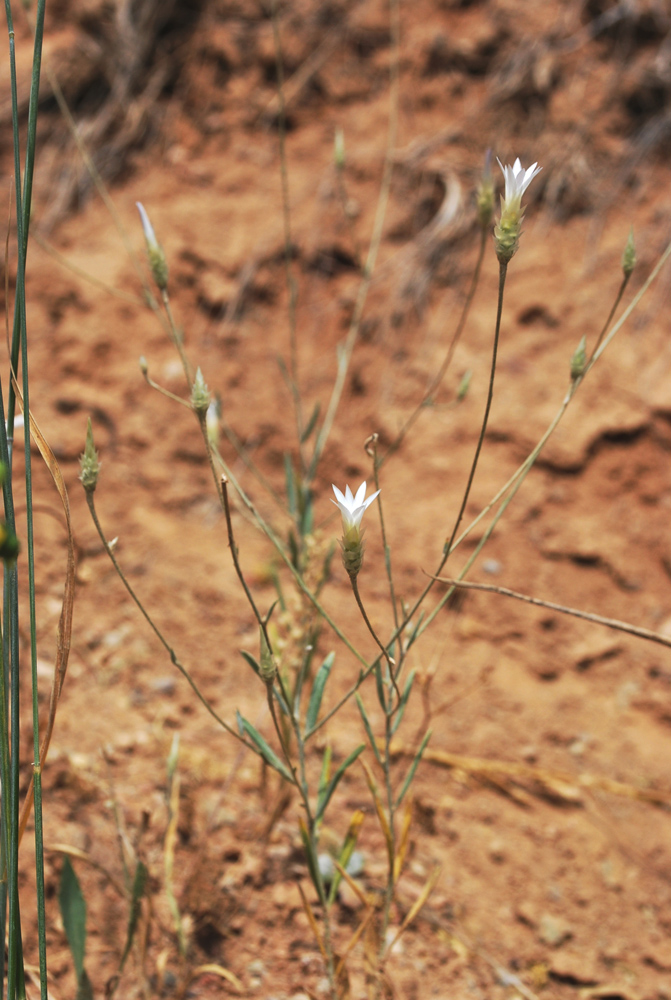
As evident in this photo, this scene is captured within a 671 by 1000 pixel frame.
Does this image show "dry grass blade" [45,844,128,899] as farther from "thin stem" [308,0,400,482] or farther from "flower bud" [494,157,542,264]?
"flower bud" [494,157,542,264]

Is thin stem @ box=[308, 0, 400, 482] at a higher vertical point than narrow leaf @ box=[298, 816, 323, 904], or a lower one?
higher

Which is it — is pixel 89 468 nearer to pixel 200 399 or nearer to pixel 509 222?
pixel 200 399

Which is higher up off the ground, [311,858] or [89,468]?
[89,468]

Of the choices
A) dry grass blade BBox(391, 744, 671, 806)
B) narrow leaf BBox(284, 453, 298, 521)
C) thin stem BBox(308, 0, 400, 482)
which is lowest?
dry grass blade BBox(391, 744, 671, 806)

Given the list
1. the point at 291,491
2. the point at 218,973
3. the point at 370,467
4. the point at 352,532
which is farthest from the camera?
the point at 370,467

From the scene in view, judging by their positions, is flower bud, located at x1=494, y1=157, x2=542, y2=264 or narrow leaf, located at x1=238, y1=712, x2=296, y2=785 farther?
narrow leaf, located at x1=238, y1=712, x2=296, y2=785

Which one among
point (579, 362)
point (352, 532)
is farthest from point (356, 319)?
point (352, 532)

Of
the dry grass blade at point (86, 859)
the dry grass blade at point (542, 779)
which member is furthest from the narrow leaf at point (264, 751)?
the dry grass blade at point (542, 779)

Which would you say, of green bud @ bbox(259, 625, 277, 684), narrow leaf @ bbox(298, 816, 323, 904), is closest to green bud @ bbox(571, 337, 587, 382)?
green bud @ bbox(259, 625, 277, 684)

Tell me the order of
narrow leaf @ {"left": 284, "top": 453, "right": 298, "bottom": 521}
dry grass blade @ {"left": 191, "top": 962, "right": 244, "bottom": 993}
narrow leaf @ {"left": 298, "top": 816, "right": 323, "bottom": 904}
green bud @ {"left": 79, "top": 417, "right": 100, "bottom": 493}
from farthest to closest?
narrow leaf @ {"left": 284, "top": 453, "right": 298, "bottom": 521} < dry grass blade @ {"left": 191, "top": 962, "right": 244, "bottom": 993} < narrow leaf @ {"left": 298, "top": 816, "right": 323, "bottom": 904} < green bud @ {"left": 79, "top": 417, "right": 100, "bottom": 493}

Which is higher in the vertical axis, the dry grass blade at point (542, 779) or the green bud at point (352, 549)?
the dry grass blade at point (542, 779)

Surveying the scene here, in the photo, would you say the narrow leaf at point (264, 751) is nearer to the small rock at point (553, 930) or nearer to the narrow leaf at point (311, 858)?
the narrow leaf at point (311, 858)
